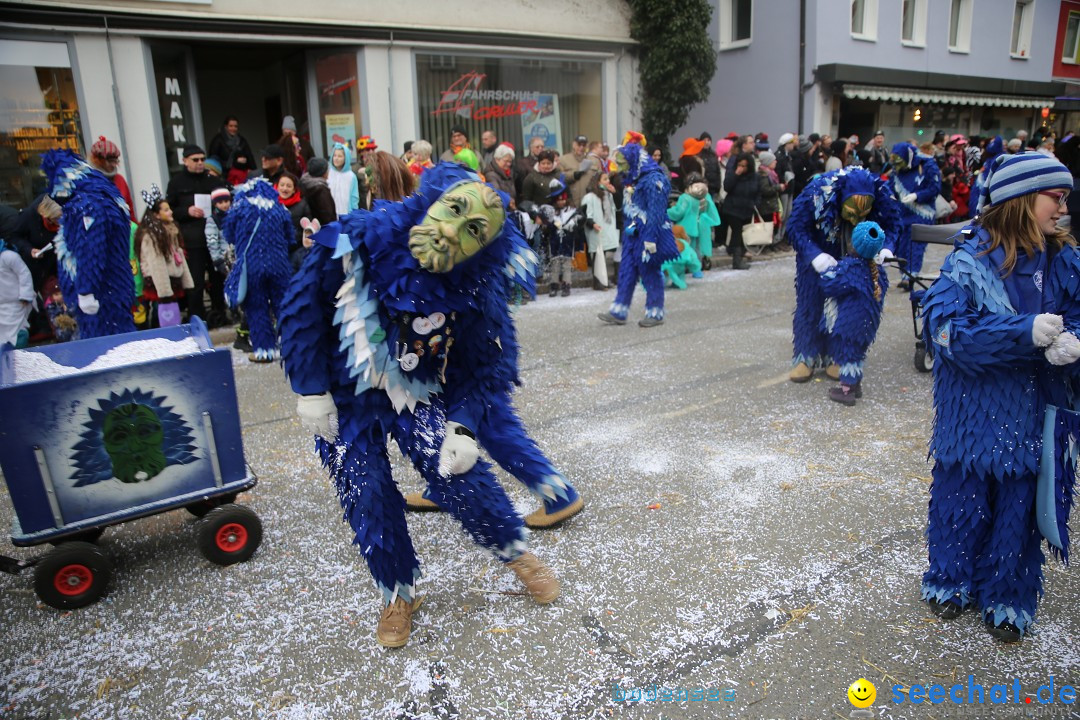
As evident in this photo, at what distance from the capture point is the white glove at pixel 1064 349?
7.28ft

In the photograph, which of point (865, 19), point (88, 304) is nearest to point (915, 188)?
point (88, 304)

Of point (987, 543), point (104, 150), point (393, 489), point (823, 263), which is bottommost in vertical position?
point (987, 543)

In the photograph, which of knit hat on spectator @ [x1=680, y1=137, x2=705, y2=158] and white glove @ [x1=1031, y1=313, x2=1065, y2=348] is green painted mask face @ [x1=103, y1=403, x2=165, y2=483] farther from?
knit hat on spectator @ [x1=680, y1=137, x2=705, y2=158]

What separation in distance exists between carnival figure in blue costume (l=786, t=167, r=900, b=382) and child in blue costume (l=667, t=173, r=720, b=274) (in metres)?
4.61

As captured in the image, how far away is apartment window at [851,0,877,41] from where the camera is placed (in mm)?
16625

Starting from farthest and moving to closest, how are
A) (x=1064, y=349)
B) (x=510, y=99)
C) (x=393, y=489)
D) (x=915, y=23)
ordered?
(x=915, y=23) < (x=510, y=99) < (x=393, y=489) < (x=1064, y=349)

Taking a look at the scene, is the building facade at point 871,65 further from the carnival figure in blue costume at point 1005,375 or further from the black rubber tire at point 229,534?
the black rubber tire at point 229,534

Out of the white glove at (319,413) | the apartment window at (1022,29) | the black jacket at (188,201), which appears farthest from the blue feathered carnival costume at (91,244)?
the apartment window at (1022,29)

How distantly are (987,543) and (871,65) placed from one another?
56.0ft

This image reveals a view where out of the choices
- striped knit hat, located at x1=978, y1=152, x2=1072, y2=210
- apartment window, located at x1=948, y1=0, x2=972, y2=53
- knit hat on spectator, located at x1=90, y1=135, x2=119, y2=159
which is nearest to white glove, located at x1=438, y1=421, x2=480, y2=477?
striped knit hat, located at x1=978, y1=152, x2=1072, y2=210

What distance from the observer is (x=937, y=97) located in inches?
722

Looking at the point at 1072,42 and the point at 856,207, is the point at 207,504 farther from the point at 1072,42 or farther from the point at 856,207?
the point at 1072,42

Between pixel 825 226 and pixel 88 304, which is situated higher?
pixel 825 226

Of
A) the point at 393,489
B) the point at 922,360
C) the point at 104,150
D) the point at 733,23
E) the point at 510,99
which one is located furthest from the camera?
the point at 733,23
